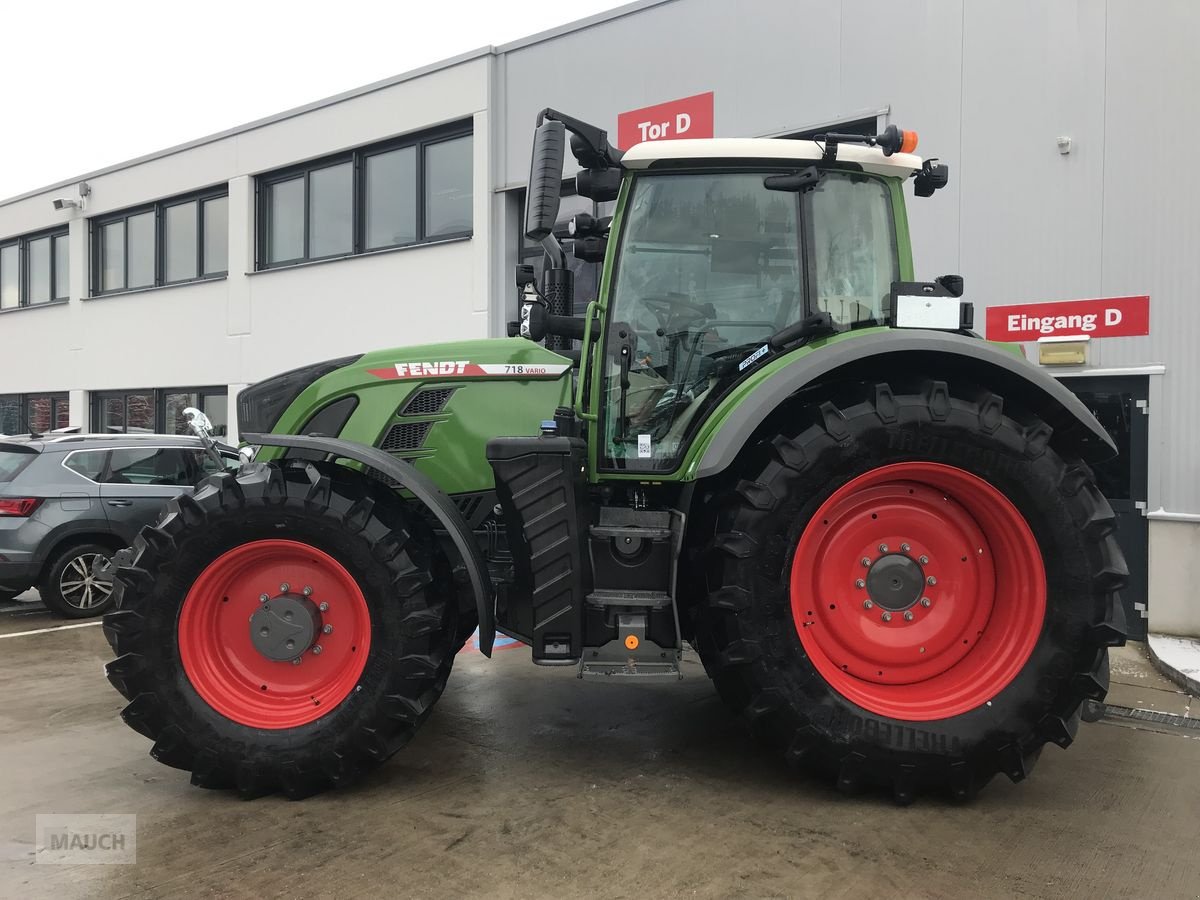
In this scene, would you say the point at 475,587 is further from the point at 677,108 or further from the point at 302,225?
the point at 302,225

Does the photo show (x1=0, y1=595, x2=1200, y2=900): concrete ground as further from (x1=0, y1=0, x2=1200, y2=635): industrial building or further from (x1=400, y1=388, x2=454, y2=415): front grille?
(x1=0, y1=0, x2=1200, y2=635): industrial building

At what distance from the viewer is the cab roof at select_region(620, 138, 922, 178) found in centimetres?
365

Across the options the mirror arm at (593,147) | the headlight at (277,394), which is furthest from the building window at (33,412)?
the mirror arm at (593,147)

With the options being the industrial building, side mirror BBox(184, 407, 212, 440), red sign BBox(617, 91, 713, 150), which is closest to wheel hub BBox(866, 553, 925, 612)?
side mirror BBox(184, 407, 212, 440)

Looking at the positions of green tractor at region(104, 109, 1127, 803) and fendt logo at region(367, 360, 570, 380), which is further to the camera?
fendt logo at region(367, 360, 570, 380)

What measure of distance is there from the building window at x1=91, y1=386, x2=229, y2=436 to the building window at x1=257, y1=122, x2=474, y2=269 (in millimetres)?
2532

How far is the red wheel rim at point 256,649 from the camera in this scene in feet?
11.5

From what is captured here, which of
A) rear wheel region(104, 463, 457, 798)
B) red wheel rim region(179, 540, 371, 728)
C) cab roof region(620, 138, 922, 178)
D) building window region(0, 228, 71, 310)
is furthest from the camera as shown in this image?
building window region(0, 228, 71, 310)

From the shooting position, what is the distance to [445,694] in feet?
16.0

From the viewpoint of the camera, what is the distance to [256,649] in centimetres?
A: 358

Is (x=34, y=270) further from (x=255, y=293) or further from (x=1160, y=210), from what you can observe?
(x=1160, y=210)

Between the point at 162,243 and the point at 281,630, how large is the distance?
1362 centimetres

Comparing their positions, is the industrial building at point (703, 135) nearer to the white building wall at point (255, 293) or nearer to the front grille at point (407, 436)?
the white building wall at point (255, 293)

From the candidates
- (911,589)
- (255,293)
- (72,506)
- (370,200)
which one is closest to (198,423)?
(911,589)
